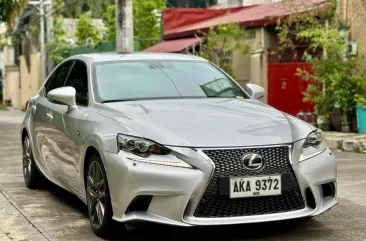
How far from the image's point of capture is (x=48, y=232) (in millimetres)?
6305

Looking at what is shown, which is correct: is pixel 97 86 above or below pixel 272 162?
above

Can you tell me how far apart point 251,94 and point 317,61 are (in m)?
8.64

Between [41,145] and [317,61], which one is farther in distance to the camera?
[317,61]

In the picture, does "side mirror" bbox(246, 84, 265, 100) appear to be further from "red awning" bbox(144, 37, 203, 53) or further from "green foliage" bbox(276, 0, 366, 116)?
"red awning" bbox(144, 37, 203, 53)

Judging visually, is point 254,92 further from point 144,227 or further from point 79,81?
point 144,227

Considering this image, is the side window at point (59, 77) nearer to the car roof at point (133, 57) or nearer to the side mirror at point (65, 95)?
the car roof at point (133, 57)

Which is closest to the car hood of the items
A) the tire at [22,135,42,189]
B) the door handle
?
the door handle

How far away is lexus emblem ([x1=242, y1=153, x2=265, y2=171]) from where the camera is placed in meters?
5.43

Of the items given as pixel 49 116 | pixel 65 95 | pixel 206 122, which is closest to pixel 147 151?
pixel 206 122

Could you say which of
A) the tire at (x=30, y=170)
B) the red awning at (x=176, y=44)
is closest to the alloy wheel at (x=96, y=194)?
the tire at (x=30, y=170)

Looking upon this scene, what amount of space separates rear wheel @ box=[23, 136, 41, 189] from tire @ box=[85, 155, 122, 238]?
248 cm

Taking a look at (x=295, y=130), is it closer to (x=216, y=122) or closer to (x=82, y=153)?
(x=216, y=122)

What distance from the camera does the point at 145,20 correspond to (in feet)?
116

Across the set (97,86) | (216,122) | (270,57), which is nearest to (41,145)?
(97,86)
